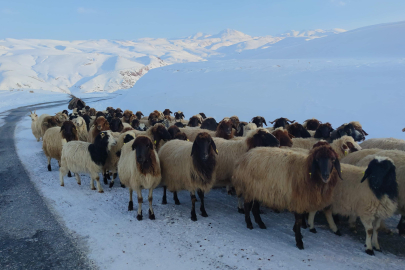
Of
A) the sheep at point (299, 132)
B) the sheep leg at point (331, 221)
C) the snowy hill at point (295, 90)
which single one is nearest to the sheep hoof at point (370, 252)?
the sheep leg at point (331, 221)

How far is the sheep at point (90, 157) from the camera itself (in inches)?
303

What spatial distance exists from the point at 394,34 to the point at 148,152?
132 feet

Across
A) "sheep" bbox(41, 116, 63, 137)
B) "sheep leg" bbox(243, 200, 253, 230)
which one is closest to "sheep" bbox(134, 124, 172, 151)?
"sheep leg" bbox(243, 200, 253, 230)

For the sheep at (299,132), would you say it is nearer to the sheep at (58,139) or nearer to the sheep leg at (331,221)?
the sheep leg at (331,221)

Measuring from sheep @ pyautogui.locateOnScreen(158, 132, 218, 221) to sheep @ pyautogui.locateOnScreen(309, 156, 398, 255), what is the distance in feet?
8.93

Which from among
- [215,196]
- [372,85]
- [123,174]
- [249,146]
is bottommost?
[215,196]

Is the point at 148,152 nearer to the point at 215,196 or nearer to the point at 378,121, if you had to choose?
the point at 215,196

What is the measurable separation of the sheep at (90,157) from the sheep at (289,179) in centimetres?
411

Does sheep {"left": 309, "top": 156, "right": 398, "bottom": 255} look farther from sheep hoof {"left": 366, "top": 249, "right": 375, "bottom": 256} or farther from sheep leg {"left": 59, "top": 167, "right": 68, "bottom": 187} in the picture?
sheep leg {"left": 59, "top": 167, "right": 68, "bottom": 187}

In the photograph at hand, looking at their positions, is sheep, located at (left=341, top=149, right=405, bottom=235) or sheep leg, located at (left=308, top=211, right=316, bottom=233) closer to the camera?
sheep, located at (left=341, top=149, right=405, bottom=235)

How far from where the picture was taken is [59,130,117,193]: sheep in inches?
303

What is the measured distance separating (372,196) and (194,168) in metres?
3.46

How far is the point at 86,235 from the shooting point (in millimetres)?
5105

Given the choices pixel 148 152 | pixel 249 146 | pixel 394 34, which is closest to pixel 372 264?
pixel 249 146
